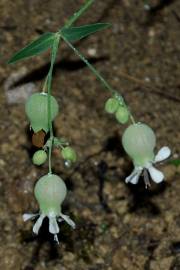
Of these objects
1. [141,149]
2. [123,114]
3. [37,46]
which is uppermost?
[37,46]

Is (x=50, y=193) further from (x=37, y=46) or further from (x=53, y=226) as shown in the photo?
(x=37, y=46)

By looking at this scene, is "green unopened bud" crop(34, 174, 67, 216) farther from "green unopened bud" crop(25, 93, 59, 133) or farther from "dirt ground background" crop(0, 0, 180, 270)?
"dirt ground background" crop(0, 0, 180, 270)

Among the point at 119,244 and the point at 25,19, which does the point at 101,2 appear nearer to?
the point at 25,19

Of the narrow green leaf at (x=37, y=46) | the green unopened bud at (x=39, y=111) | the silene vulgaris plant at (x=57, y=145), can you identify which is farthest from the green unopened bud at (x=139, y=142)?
the narrow green leaf at (x=37, y=46)

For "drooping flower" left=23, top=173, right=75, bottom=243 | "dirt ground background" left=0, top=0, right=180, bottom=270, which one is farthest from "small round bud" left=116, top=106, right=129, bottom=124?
"dirt ground background" left=0, top=0, right=180, bottom=270

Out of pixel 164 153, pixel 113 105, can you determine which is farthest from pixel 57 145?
pixel 164 153

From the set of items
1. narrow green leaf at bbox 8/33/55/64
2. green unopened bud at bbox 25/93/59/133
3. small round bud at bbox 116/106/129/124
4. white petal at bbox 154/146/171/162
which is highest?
narrow green leaf at bbox 8/33/55/64

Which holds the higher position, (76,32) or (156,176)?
(76,32)
